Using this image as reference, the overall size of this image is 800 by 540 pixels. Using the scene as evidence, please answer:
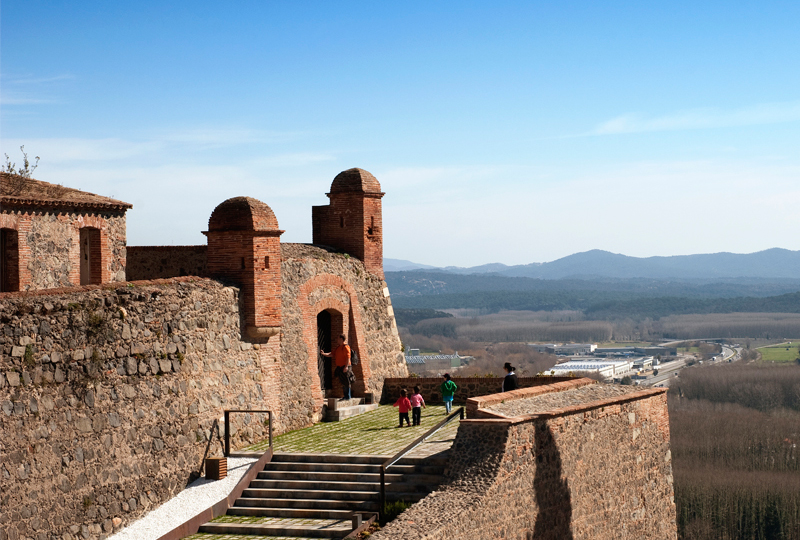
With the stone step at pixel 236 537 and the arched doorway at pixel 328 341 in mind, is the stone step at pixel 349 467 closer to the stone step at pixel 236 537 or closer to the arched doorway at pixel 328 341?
the stone step at pixel 236 537

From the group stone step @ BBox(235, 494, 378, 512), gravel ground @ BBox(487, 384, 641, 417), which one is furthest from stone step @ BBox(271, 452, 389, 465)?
gravel ground @ BBox(487, 384, 641, 417)

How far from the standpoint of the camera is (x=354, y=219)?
2503cm

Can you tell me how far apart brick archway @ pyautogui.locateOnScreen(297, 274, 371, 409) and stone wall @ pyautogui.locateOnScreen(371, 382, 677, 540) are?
20.6 feet

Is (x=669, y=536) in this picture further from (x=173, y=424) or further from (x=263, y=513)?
(x=173, y=424)

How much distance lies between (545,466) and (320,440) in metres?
4.87

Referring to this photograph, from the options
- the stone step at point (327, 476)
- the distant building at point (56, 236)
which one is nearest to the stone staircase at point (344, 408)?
the stone step at point (327, 476)

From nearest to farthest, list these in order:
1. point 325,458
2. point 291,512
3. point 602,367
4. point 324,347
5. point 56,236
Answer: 1. point 291,512
2. point 325,458
3. point 324,347
4. point 56,236
5. point 602,367

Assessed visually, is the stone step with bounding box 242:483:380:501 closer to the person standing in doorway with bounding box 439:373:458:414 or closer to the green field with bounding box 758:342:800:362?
the person standing in doorway with bounding box 439:373:458:414

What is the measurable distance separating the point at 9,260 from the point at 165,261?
3.78 m

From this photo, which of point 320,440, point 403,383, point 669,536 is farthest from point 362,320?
point 669,536

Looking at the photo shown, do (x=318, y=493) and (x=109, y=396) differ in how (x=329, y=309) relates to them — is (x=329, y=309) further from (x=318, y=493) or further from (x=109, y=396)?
(x=109, y=396)

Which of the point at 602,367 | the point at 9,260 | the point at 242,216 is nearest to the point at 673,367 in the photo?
the point at 602,367

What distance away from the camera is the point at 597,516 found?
17953mm

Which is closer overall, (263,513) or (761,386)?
(263,513)
